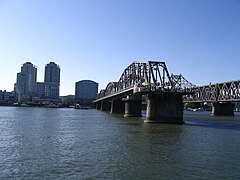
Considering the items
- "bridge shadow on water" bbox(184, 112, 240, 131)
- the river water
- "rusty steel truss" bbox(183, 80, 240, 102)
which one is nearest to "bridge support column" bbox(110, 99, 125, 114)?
"rusty steel truss" bbox(183, 80, 240, 102)

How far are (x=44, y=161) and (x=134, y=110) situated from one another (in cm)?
8295

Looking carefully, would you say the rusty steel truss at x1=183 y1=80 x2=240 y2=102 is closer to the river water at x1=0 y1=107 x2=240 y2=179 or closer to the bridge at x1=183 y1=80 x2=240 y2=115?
the bridge at x1=183 y1=80 x2=240 y2=115

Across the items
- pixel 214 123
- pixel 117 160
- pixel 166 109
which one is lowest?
pixel 117 160

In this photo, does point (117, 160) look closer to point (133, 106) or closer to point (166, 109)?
point (166, 109)

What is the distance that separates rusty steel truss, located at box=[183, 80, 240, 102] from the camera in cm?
13625

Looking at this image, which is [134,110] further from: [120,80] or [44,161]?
[44,161]

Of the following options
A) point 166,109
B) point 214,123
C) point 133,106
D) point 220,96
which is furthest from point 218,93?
point 166,109

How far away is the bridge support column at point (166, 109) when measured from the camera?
234 ft

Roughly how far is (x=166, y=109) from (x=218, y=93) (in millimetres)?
89554

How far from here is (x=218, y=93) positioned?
501 ft

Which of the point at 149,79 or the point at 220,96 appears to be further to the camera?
the point at 220,96

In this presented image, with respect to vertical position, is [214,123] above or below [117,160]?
above

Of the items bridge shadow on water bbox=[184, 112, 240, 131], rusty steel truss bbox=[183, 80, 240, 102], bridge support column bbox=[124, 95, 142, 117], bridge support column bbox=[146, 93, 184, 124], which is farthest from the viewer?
rusty steel truss bbox=[183, 80, 240, 102]

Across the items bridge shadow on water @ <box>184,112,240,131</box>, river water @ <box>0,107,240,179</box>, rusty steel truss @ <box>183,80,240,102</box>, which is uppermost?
rusty steel truss @ <box>183,80,240,102</box>
